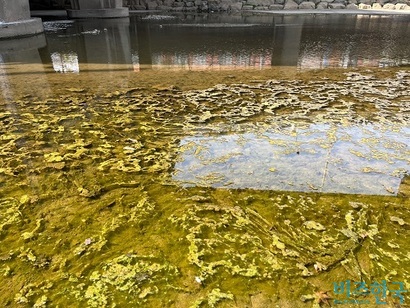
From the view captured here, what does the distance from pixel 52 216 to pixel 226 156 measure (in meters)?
1.24

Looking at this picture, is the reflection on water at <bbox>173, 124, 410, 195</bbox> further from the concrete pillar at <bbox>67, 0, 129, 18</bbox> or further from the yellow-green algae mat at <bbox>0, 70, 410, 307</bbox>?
the concrete pillar at <bbox>67, 0, 129, 18</bbox>

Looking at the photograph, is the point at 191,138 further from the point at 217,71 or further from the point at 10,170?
the point at 217,71

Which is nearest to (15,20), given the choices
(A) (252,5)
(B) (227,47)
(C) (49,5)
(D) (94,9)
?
(B) (227,47)

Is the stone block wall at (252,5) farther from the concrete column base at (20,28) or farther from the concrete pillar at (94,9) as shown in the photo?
the concrete column base at (20,28)

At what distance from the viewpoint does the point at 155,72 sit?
4.68 meters

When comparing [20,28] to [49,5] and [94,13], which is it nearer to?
[94,13]

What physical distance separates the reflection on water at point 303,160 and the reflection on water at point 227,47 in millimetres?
2619

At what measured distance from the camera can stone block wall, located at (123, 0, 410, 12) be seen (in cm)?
1543

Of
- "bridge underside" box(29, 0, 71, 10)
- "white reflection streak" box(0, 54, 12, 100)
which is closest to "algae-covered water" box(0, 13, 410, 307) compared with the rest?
"white reflection streak" box(0, 54, 12, 100)

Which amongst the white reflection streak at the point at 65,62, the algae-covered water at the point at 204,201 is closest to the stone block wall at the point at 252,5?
the white reflection streak at the point at 65,62

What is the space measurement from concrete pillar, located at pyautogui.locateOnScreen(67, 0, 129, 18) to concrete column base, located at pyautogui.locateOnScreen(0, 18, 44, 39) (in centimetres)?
457

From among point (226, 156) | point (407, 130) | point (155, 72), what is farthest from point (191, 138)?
point (155, 72)

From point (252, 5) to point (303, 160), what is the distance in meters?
15.5

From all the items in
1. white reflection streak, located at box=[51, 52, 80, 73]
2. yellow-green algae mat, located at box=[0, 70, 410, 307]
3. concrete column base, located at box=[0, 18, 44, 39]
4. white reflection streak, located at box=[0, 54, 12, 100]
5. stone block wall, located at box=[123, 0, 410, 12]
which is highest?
stone block wall, located at box=[123, 0, 410, 12]
